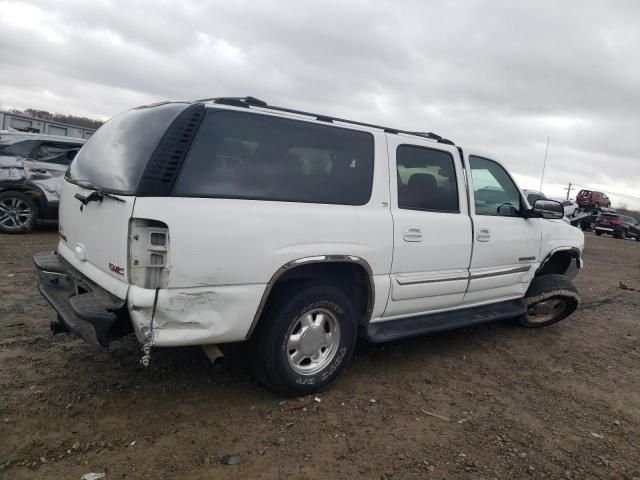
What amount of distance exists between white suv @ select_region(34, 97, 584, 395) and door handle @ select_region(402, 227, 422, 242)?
0.05ft

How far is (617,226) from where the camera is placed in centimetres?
2614

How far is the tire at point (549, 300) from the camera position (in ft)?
16.3

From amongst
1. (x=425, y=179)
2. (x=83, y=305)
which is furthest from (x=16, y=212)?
(x=425, y=179)

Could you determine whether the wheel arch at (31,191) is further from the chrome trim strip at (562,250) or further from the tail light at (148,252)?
the chrome trim strip at (562,250)

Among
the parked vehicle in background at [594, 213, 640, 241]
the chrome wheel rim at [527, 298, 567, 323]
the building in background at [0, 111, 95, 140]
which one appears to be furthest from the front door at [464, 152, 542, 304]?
the parked vehicle in background at [594, 213, 640, 241]

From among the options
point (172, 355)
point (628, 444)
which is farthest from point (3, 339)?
point (628, 444)

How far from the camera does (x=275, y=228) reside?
284cm

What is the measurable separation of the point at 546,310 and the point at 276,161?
12.4ft

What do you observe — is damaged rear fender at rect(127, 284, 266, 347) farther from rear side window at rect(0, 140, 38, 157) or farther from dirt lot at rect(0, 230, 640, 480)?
rear side window at rect(0, 140, 38, 157)

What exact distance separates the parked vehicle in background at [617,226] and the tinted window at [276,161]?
90.3 feet

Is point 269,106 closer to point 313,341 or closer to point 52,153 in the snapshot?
point 313,341

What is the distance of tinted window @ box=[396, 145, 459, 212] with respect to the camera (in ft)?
12.0

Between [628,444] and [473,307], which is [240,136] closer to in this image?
[473,307]

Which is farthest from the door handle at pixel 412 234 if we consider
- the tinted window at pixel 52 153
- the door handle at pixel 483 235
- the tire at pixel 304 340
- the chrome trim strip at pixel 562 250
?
the tinted window at pixel 52 153
